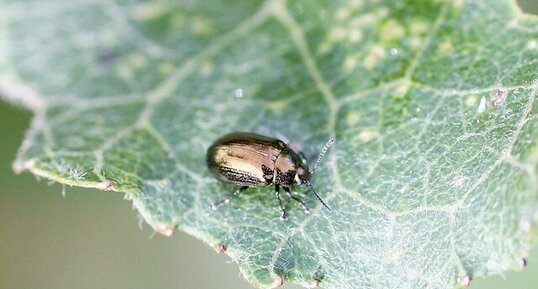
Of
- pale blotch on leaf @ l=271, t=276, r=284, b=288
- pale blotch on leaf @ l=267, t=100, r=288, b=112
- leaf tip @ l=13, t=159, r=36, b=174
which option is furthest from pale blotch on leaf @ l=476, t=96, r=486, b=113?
leaf tip @ l=13, t=159, r=36, b=174

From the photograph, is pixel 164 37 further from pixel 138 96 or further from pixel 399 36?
pixel 399 36

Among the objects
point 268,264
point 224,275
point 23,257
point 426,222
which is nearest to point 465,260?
point 426,222

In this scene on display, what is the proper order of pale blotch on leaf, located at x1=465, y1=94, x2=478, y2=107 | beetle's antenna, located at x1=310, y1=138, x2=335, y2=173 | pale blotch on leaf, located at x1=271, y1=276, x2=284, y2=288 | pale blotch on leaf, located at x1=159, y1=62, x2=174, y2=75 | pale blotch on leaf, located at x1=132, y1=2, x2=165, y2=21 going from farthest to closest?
1. pale blotch on leaf, located at x1=132, y1=2, x2=165, y2=21
2. pale blotch on leaf, located at x1=159, y1=62, x2=174, y2=75
3. beetle's antenna, located at x1=310, y1=138, x2=335, y2=173
4. pale blotch on leaf, located at x1=465, y1=94, x2=478, y2=107
5. pale blotch on leaf, located at x1=271, y1=276, x2=284, y2=288

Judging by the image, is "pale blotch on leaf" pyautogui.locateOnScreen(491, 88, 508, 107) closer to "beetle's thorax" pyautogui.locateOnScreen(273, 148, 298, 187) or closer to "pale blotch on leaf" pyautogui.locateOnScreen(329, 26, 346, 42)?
"pale blotch on leaf" pyautogui.locateOnScreen(329, 26, 346, 42)

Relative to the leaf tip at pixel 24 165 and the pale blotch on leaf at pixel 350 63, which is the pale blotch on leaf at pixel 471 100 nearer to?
the pale blotch on leaf at pixel 350 63

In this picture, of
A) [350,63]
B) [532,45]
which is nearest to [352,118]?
[350,63]

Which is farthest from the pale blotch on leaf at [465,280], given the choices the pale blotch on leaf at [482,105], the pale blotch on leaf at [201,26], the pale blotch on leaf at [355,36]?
the pale blotch on leaf at [201,26]
